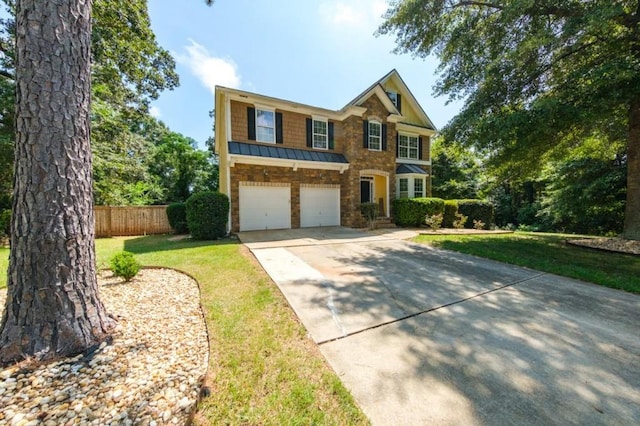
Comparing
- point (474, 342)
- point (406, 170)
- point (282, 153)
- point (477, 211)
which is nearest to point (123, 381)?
point (474, 342)

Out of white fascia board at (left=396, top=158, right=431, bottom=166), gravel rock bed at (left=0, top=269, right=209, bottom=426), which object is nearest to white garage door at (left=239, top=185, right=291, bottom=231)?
white fascia board at (left=396, top=158, right=431, bottom=166)

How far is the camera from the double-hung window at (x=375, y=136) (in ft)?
42.1

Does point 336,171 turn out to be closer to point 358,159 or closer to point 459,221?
point 358,159

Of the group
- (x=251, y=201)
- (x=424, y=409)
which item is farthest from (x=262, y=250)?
(x=424, y=409)

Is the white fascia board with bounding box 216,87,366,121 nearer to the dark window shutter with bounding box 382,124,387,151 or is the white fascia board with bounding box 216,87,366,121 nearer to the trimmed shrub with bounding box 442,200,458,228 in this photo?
the dark window shutter with bounding box 382,124,387,151

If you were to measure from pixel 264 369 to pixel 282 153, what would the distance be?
985 centimetres

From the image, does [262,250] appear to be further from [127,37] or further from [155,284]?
[127,37]

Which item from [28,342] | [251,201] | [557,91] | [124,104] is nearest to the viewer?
[28,342]

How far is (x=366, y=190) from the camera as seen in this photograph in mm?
14008

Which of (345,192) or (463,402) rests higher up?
(345,192)

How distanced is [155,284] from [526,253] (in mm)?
8763

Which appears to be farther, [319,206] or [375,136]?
[375,136]

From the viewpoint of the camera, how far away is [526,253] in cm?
667

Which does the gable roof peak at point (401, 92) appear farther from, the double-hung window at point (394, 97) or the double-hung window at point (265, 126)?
the double-hung window at point (265, 126)
